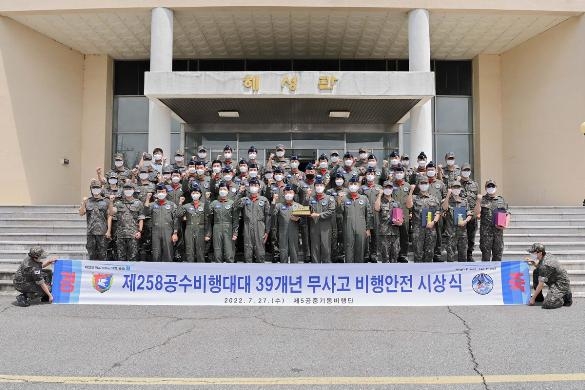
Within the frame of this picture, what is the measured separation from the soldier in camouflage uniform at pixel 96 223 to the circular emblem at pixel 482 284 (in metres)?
6.06

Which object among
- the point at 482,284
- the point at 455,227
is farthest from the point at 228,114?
the point at 482,284

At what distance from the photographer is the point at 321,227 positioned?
7.88m

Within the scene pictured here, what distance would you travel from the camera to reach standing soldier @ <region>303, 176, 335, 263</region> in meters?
7.84

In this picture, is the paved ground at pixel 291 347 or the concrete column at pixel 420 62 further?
the concrete column at pixel 420 62

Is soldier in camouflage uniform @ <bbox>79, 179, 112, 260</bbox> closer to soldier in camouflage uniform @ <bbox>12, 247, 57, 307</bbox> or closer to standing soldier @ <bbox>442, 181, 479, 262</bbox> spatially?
soldier in camouflage uniform @ <bbox>12, 247, 57, 307</bbox>

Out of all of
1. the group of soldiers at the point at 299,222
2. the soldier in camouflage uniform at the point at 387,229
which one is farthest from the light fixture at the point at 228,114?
the soldier in camouflage uniform at the point at 387,229

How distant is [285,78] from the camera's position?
43.6 feet

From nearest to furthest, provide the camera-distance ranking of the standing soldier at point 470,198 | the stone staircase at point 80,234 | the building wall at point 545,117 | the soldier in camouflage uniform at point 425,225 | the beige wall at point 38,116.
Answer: the soldier in camouflage uniform at point 425,225 < the standing soldier at point 470,198 < the stone staircase at point 80,234 < the building wall at point 545,117 < the beige wall at point 38,116

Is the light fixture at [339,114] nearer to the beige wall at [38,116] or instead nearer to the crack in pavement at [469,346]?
the beige wall at [38,116]

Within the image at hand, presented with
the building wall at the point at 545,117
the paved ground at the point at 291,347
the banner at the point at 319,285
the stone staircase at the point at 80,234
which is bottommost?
the paved ground at the point at 291,347

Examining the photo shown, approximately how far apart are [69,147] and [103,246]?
11.4 m

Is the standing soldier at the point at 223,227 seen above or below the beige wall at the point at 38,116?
below

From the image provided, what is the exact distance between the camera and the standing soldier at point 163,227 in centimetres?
785

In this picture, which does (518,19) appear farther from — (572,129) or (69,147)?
(69,147)
